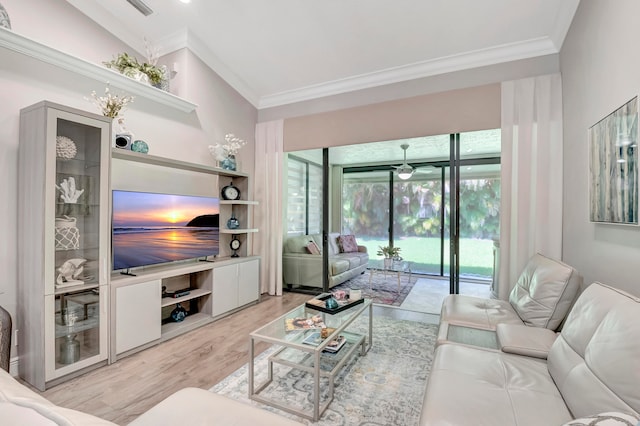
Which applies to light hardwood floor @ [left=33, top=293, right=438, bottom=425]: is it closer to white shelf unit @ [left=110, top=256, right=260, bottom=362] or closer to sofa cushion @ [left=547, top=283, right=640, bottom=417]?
white shelf unit @ [left=110, top=256, right=260, bottom=362]

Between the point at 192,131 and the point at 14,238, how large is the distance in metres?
1.94

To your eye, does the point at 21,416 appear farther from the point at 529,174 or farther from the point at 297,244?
the point at 297,244

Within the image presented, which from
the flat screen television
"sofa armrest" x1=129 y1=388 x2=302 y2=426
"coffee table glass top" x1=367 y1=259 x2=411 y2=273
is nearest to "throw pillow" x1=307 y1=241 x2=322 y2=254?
"coffee table glass top" x1=367 y1=259 x2=411 y2=273

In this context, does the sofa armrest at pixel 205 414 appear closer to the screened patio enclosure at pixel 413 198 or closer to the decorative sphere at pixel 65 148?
the decorative sphere at pixel 65 148

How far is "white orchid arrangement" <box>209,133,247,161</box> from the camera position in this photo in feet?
12.2

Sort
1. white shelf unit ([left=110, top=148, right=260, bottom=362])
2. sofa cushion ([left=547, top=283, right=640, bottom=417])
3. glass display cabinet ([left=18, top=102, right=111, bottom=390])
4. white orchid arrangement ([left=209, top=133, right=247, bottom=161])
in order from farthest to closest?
white orchid arrangement ([left=209, top=133, right=247, bottom=161])
white shelf unit ([left=110, top=148, right=260, bottom=362])
glass display cabinet ([left=18, top=102, right=111, bottom=390])
sofa cushion ([left=547, top=283, right=640, bottom=417])

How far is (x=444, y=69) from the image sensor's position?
10.9 ft

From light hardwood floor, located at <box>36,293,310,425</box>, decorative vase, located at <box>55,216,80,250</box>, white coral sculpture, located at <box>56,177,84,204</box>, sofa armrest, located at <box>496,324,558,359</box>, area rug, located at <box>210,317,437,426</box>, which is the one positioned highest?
white coral sculpture, located at <box>56,177,84,204</box>

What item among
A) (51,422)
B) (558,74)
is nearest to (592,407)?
(51,422)

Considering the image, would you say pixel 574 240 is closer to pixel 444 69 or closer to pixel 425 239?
pixel 444 69

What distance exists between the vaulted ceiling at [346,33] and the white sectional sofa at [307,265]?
7.68ft

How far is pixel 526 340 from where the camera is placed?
5.58ft

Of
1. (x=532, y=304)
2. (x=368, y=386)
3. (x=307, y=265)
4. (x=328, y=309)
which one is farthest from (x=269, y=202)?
(x=532, y=304)

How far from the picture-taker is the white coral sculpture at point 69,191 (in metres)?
2.20
